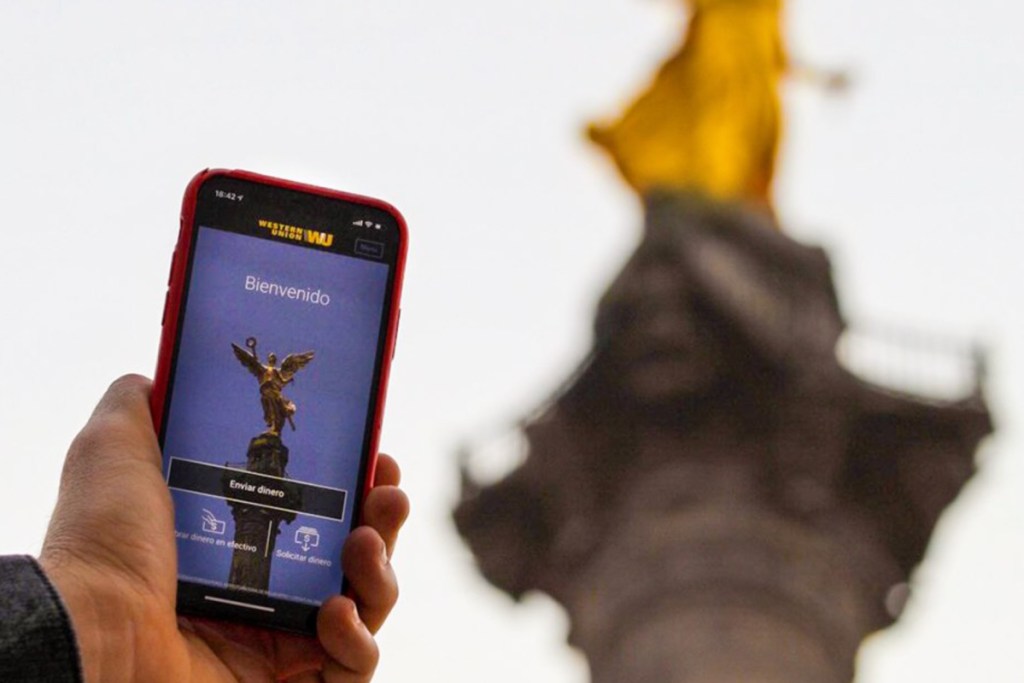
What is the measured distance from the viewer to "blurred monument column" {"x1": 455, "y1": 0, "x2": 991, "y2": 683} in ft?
37.3

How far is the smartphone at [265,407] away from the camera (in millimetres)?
2955

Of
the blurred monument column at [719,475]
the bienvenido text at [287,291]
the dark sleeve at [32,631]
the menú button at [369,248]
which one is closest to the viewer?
the dark sleeve at [32,631]

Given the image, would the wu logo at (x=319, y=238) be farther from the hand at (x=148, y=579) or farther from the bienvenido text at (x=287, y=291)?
the hand at (x=148, y=579)

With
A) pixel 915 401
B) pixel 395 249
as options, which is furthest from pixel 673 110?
pixel 395 249

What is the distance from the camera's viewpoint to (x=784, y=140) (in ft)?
48.4

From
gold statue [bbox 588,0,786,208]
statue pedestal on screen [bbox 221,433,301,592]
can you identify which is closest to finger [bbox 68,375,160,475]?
statue pedestal on screen [bbox 221,433,301,592]

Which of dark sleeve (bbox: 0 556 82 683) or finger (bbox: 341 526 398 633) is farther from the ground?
dark sleeve (bbox: 0 556 82 683)

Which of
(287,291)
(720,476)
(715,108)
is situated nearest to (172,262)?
(287,291)

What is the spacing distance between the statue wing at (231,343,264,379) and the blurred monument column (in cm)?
830

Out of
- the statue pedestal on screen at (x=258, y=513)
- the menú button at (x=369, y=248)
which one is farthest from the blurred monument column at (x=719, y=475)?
the statue pedestal on screen at (x=258, y=513)

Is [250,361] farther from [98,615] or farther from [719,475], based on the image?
[719,475]

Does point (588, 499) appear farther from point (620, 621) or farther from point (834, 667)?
point (834, 667)

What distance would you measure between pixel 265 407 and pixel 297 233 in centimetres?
39

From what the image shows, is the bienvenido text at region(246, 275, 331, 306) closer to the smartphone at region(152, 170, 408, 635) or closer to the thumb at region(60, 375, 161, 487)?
the smartphone at region(152, 170, 408, 635)
